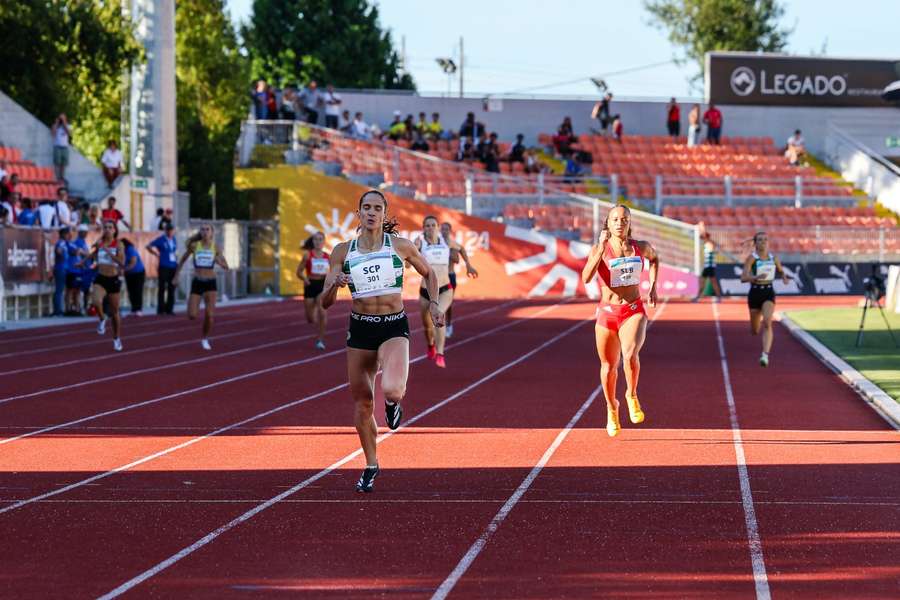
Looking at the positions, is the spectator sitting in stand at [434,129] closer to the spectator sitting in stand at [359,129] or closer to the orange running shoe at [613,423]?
the spectator sitting in stand at [359,129]

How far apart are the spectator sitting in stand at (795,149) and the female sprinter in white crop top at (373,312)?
144 ft

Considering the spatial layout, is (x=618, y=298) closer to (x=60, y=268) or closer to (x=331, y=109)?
(x=60, y=268)

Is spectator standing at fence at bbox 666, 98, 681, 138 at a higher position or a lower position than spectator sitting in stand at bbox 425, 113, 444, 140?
higher

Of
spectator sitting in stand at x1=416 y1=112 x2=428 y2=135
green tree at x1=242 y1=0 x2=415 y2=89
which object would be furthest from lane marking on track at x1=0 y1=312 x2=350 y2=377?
green tree at x1=242 y1=0 x2=415 y2=89

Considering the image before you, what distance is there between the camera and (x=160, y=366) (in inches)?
801

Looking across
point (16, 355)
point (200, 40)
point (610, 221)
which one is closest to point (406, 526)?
point (610, 221)

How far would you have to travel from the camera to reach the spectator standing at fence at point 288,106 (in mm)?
47969

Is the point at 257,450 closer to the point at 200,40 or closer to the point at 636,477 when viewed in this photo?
the point at 636,477

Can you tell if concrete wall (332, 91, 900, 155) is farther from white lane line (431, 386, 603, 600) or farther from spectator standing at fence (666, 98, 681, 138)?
white lane line (431, 386, 603, 600)

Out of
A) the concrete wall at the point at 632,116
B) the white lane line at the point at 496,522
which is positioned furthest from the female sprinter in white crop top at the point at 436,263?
the concrete wall at the point at 632,116

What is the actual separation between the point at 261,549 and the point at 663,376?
1180 centimetres

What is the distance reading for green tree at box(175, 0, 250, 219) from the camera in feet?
165

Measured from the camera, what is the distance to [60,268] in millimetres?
30469

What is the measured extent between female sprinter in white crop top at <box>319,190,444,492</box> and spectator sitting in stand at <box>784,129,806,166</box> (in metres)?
44.0
